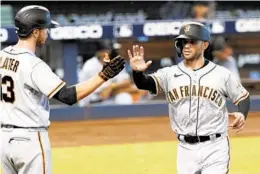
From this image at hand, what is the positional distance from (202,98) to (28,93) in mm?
1258

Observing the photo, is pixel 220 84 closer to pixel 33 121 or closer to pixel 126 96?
pixel 33 121

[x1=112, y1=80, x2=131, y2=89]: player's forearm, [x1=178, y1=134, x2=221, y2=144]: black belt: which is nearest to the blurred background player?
[x1=112, y1=80, x2=131, y2=89]: player's forearm

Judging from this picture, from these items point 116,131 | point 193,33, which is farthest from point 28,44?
point 116,131

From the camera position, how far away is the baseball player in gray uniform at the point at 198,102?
4539 mm

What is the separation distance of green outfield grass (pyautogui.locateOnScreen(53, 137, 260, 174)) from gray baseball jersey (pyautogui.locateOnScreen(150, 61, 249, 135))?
7.08ft

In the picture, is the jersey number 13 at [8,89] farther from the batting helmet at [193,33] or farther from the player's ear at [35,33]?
the batting helmet at [193,33]

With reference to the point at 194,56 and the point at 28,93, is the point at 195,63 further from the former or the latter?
the point at 28,93

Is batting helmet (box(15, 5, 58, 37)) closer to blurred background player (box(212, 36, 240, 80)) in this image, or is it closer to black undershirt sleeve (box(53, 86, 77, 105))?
black undershirt sleeve (box(53, 86, 77, 105))

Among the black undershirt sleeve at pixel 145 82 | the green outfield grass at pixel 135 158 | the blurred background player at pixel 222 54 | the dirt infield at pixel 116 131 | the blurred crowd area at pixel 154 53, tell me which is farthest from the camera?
the blurred background player at pixel 222 54

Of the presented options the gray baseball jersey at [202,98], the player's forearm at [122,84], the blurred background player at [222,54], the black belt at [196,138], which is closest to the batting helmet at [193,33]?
the gray baseball jersey at [202,98]

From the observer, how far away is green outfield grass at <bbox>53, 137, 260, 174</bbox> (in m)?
6.86

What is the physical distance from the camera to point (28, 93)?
3.94m

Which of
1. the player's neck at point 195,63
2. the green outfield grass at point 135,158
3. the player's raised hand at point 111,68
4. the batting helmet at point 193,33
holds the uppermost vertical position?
the batting helmet at point 193,33

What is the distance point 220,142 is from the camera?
4574 millimetres
